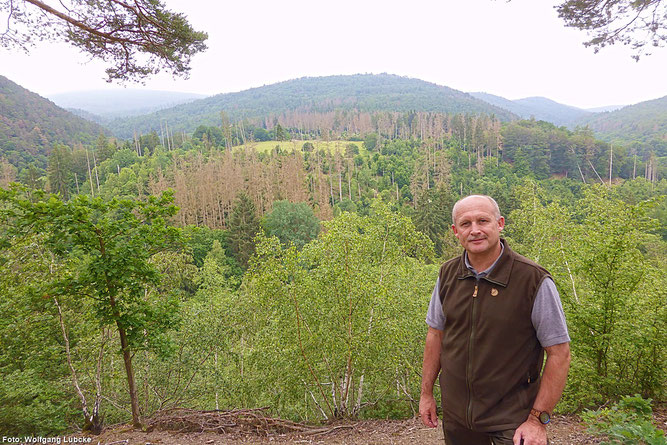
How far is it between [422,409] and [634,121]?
209361mm

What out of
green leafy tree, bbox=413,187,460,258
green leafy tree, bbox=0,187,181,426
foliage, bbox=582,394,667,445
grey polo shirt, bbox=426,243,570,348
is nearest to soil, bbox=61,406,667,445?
green leafy tree, bbox=0,187,181,426

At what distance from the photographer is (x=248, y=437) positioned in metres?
6.25

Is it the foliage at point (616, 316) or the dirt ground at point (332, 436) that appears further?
the foliage at point (616, 316)

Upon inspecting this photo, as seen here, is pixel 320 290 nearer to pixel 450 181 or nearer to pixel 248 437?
pixel 248 437

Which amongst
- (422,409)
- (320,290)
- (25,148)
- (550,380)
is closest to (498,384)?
(550,380)

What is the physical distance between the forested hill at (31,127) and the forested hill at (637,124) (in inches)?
5943

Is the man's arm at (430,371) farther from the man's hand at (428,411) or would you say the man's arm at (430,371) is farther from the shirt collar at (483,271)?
the shirt collar at (483,271)

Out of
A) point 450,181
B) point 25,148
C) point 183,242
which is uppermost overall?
point 25,148

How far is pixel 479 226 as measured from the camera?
2.27 m

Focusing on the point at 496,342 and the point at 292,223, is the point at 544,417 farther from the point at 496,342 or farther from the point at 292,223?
the point at 292,223

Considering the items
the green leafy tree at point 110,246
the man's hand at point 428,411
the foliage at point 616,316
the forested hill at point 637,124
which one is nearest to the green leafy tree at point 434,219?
the foliage at point 616,316

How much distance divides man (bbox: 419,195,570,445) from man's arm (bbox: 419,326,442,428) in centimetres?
17

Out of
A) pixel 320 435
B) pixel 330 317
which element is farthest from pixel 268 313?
pixel 320 435

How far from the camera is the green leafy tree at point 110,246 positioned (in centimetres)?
488
